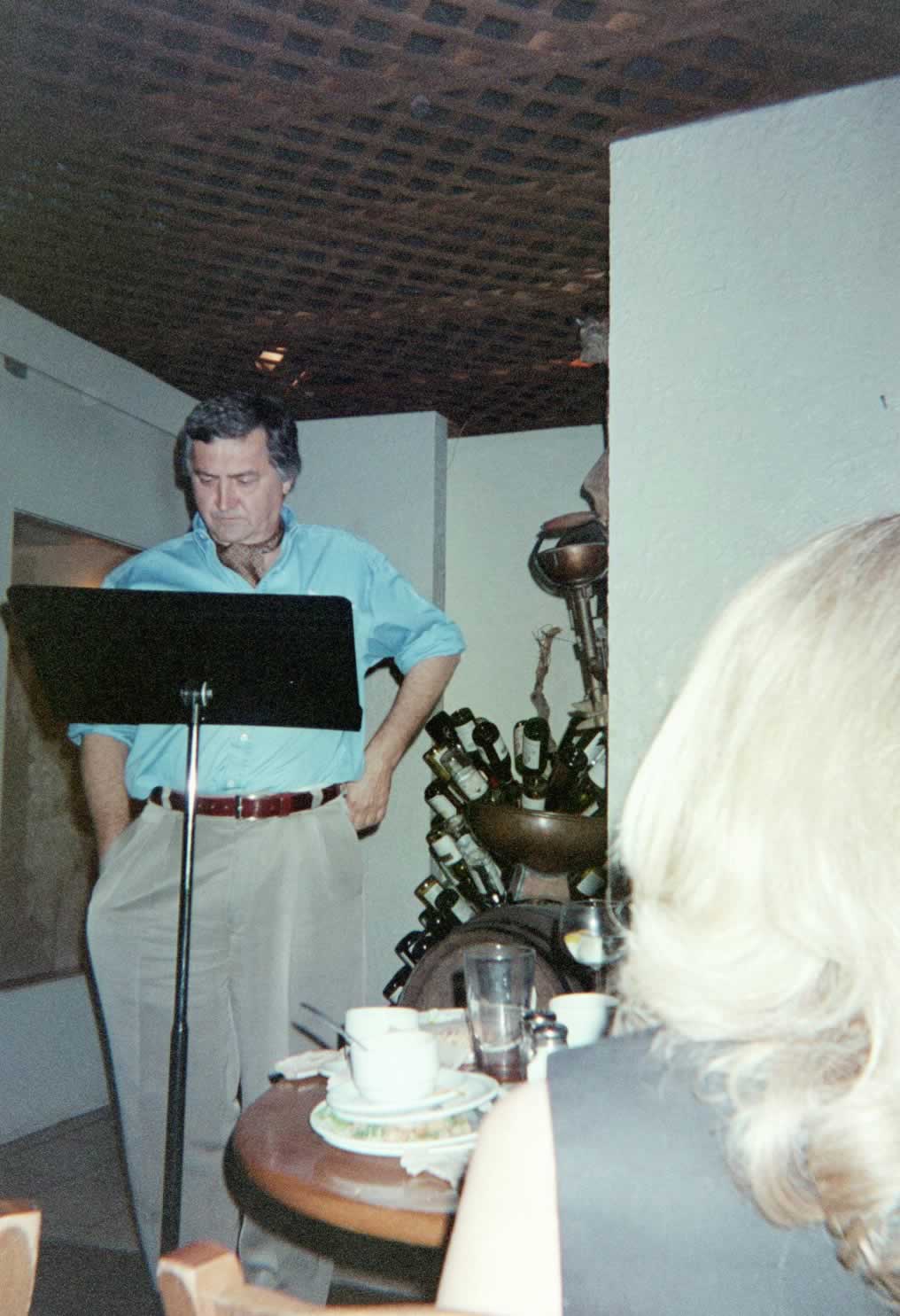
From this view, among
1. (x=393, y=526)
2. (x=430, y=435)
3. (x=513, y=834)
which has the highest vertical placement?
(x=430, y=435)

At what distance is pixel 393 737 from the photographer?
2.34 meters

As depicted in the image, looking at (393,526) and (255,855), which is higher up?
(393,526)

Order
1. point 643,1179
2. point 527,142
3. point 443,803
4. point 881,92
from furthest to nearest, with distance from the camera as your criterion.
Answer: point 443,803 < point 527,142 < point 881,92 < point 643,1179

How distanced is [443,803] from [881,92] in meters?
2.33

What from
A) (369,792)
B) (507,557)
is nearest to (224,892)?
(369,792)

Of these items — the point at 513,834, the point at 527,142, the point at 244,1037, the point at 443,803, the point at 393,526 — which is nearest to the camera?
the point at 244,1037

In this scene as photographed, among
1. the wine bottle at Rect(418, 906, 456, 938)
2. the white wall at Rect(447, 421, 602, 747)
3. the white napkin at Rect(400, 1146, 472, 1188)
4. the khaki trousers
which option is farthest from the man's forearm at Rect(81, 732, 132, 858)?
the white wall at Rect(447, 421, 602, 747)

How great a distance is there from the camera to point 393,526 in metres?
4.02

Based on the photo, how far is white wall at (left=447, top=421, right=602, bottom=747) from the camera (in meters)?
4.11

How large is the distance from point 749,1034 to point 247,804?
1662 mm

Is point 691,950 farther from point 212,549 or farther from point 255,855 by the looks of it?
point 212,549

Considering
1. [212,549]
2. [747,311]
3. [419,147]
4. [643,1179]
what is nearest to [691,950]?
[643,1179]

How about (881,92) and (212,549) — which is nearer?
(881,92)

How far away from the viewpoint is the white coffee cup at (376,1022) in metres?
1.21
